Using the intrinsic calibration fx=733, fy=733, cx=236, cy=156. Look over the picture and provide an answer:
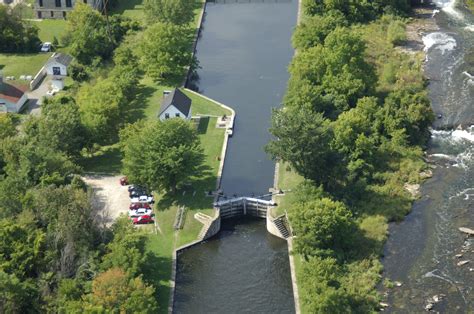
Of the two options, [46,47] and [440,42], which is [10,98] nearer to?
[46,47]

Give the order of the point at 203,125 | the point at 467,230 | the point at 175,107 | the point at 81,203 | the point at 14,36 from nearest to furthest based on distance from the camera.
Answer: the point at 81,203 → the point at 467,230 → the point at 175,107 → the point at 203,125 → the point at 14,36

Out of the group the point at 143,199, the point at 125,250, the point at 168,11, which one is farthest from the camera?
the point at 168,11

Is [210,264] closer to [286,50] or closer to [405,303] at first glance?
[405,303]

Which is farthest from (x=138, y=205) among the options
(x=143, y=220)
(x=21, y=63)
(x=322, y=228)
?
(x=21, y=63)

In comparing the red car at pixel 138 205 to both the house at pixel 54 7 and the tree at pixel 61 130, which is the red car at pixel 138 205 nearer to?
the tree at pixel 61 130

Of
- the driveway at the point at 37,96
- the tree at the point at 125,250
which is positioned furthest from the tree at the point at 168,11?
the tree at the point at 125,250

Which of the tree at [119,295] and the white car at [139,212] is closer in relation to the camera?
the tree at [119,295]
